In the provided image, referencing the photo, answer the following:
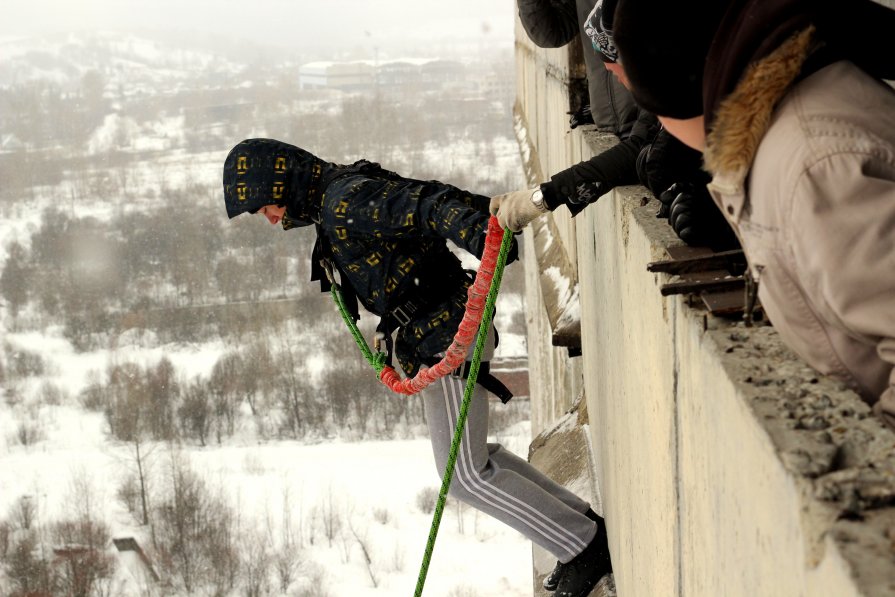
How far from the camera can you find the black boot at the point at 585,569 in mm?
2705

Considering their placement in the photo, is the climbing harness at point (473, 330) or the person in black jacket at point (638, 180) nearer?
the person in black jacket at point (638, 180)

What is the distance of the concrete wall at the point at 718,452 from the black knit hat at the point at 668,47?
25cm

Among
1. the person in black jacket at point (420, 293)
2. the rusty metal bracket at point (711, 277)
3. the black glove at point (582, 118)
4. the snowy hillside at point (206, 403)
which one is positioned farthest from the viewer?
the snowy hillside at point (206, 403)

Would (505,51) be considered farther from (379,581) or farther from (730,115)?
(730,115)

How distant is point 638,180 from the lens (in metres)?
2.07

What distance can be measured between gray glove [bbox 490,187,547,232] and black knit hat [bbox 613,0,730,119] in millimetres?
1025

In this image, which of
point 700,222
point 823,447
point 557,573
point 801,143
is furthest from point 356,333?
point 823,447

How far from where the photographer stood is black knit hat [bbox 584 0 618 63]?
5.14 feet

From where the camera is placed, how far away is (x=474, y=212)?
233 centimetres

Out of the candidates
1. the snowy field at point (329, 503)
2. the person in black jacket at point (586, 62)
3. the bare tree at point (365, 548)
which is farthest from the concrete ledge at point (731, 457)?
the bare tree at point (365, 548)

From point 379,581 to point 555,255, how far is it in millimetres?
18395

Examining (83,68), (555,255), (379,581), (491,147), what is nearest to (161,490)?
(379,581)

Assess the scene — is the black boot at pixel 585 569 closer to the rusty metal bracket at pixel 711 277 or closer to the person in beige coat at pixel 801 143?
the rusty metal bracket at pixel 711 277

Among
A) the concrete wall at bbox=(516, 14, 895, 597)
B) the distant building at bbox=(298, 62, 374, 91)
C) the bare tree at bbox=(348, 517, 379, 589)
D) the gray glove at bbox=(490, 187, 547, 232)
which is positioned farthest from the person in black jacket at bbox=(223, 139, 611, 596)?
the distant building at bbox=(298, 62, 374, 91)
